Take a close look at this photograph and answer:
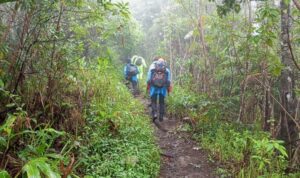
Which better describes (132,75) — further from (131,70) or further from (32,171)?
(32,171)

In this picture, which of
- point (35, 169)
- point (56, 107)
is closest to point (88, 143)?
point (56, 107)

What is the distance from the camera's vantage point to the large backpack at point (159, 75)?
873 cm

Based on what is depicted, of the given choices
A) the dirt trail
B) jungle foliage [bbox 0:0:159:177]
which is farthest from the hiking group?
jungle foliage [bbox 0:0:159:177]

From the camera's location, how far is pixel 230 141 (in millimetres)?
6723

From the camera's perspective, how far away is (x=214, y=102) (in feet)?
27.7

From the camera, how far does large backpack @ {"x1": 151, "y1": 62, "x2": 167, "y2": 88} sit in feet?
28.6

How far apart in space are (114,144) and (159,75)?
3.28m

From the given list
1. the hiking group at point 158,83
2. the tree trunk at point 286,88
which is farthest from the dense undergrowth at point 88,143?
the tree trunk at point 286,88

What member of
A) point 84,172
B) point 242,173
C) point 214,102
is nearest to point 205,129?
point 214,102

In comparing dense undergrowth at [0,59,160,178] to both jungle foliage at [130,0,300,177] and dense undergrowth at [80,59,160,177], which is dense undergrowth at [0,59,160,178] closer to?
dense undergrowth at [80,59,160,177]

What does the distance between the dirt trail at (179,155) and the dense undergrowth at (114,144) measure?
335mm

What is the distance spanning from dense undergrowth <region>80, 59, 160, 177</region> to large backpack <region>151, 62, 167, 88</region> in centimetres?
130

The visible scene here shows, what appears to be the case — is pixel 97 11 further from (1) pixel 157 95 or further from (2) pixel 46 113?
(1) pixel 157 95

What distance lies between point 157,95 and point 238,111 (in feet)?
7.03
